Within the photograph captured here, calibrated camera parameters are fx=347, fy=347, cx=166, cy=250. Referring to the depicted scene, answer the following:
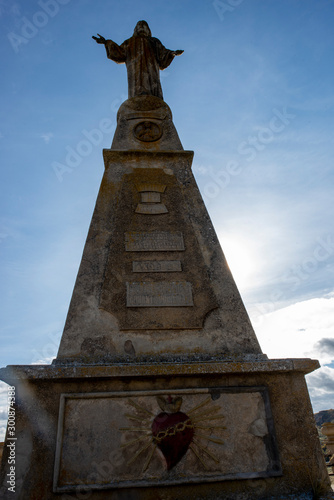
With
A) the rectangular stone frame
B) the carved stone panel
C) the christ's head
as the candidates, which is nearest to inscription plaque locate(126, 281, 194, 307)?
the carved stone panel

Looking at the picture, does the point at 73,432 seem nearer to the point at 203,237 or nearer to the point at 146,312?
the point at 146,312

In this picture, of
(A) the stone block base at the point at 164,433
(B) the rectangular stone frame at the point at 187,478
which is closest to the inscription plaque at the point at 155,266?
(A) the stone block base at the point at 164,433

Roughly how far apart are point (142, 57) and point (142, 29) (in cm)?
80

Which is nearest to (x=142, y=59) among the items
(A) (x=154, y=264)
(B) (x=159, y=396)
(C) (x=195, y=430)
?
(A) (x=154, y=264)

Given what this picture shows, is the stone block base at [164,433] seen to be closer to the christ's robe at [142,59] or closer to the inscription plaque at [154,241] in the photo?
the inscription plaque at [154,241]

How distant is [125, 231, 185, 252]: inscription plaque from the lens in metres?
3.78

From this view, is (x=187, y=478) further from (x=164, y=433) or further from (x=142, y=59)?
(x=142, y=59)

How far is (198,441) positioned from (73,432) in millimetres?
951

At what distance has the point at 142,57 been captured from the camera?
5.92 meters

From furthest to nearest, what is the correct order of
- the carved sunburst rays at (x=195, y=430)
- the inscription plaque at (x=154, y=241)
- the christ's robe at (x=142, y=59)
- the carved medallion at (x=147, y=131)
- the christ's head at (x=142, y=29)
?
1. the christ's head at (x=142, y=29)
2. the christ's robe at (x=142, y=59)
3. the carved medallion at (x=147, y=131)
4. the inscription plaque at (x=154, y=241)
5. the carved sunburst rays at (x=195, y=430)

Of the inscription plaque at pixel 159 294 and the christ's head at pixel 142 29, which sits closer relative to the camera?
the inscription plaque at pixel 159 294

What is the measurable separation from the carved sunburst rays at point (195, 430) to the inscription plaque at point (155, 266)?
129 centimetres

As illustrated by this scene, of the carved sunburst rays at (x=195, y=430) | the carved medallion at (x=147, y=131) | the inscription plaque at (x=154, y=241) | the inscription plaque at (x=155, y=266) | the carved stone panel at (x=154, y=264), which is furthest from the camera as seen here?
the carved medallion at (x=147, y=131)

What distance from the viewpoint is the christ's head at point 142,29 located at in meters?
6.24
